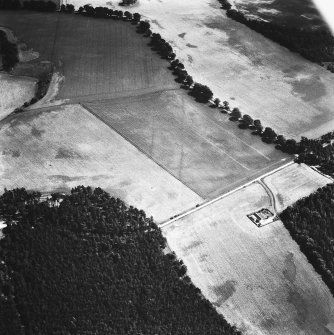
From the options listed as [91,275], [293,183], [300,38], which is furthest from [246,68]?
[91,275]

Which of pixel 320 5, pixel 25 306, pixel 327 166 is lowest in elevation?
pixel 25 306

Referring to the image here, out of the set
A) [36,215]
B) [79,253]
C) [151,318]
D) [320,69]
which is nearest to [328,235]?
[151,318]

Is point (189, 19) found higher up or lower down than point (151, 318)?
higher up

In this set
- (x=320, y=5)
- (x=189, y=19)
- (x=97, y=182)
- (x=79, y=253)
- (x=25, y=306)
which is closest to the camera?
(x=25, y=306)

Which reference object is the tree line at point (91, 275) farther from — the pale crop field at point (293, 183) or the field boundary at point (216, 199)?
the pale crop field at point (293, 183)

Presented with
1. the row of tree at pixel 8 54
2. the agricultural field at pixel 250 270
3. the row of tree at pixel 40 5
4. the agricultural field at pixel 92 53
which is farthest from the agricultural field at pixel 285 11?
the agricultural field at pixel 250 270

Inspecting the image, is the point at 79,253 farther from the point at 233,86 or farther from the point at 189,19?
the point at 189,19

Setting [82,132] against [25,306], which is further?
[82,132]

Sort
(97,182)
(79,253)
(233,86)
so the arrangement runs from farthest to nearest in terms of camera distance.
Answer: (233,86) < (97,182) < (79,253)

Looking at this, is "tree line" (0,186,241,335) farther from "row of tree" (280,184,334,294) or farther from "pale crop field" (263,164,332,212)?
"pale crop field" (263,164,332,212)
